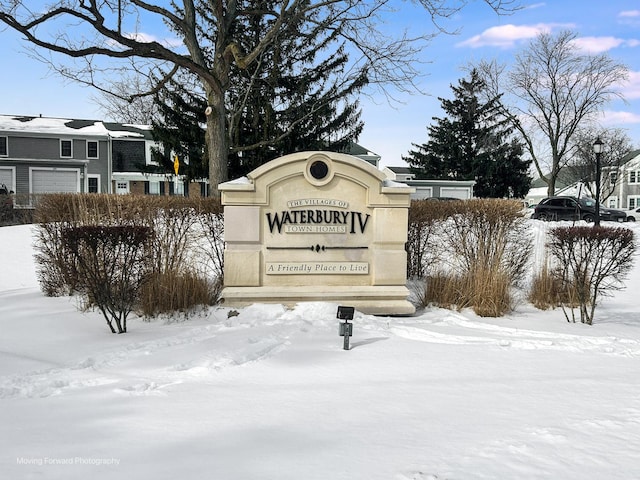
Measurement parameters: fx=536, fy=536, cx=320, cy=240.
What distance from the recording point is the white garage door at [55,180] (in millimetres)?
34250

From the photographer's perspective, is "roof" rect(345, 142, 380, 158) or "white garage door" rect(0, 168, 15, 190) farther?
"roof" rect(345, 142, 380, 158)

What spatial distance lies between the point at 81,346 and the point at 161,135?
18.2 metres

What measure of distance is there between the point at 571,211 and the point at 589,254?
22887mm

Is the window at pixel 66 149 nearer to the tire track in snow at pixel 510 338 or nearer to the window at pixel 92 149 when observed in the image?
the window at pixel 92 149

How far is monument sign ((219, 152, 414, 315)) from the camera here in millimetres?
7715

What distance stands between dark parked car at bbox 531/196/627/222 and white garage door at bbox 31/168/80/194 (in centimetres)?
2811

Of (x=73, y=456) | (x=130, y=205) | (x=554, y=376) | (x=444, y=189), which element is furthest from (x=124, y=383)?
(x=444, y=189)

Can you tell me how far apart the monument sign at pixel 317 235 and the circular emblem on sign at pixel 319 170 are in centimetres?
1

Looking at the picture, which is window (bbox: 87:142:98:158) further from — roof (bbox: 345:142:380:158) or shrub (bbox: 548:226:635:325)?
shrub (bbox: 548:226:635:325)

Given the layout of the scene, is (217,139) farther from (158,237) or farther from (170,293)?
(170,293)

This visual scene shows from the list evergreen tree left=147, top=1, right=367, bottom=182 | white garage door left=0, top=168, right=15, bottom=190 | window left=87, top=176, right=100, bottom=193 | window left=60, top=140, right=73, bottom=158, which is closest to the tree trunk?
evergreen tree left=147, top=1, right=367, bottom=182

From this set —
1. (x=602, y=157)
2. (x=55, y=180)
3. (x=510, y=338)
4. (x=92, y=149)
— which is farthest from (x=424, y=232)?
(x=602, y=157)

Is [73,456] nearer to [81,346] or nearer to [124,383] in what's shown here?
[124,383]

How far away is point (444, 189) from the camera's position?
1448 inches
